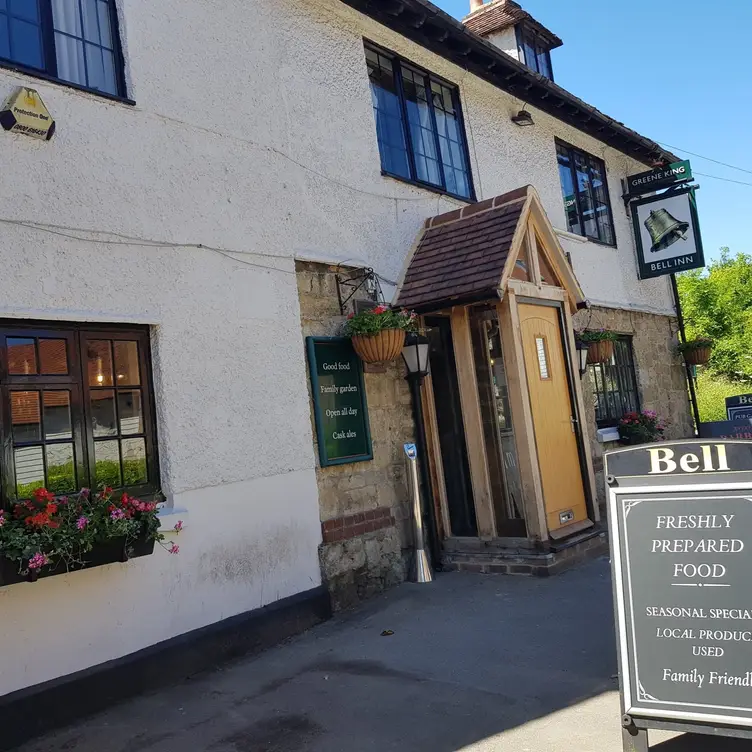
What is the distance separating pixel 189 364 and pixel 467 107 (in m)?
5.54

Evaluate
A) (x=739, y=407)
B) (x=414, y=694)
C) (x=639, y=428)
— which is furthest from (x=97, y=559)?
(x=739, y=407)

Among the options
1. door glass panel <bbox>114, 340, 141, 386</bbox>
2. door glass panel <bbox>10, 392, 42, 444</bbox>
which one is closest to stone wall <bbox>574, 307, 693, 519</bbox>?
door glass panel <bbox>114, 340, 141, 386</bbox>

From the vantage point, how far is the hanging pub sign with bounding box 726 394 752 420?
11.4 metres

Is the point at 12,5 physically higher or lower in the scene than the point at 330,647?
higher

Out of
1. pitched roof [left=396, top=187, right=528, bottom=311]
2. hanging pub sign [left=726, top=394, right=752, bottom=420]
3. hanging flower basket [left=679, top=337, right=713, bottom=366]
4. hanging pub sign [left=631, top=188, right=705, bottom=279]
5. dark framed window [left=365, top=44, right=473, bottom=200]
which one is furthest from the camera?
hanging flower basket [left=679, top=337, right=713, bottom=366]

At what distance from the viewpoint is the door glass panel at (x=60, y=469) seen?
4527 millimetres

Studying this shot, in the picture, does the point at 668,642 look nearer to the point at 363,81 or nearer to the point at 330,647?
the point at 330,647

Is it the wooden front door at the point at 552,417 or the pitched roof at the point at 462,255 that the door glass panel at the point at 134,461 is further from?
the wooden front door at the point at 552,417

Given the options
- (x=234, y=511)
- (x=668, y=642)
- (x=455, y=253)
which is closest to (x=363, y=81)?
(x=455, y=253)

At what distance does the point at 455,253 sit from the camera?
283 inches

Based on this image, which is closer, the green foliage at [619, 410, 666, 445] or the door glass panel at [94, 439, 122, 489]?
the door glass panel at [94, 439, 122, 489]

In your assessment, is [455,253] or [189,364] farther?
[455,253]

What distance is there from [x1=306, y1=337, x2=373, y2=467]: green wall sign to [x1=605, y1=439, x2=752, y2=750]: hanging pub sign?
3.23m

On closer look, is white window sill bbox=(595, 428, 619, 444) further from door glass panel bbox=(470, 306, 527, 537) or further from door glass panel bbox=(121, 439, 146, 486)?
door glass panel bbox=(121, 439, 146, 486)
